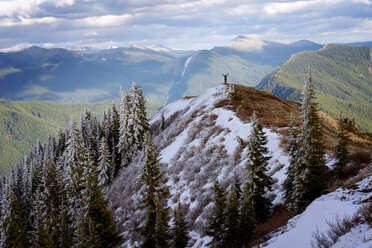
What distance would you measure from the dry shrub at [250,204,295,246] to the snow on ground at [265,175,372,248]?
3.34 meters

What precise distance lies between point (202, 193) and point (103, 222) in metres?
8.87

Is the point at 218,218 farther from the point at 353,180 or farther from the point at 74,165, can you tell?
the point at 74,165

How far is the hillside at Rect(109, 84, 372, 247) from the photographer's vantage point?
21.1 m

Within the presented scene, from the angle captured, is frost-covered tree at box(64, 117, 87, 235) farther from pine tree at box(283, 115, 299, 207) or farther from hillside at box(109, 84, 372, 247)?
pine tree at box(283, 115, 299, 207)

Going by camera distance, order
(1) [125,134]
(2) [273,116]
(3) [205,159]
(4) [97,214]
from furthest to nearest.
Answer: (1) [125,134]
(2) [273,116]
(3) [205,159]
(4) [97,214]

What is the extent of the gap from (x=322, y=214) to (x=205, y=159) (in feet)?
61.8

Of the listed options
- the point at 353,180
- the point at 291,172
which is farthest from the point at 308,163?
the point at 353,180

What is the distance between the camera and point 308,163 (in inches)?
564

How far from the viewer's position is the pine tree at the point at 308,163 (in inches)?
552

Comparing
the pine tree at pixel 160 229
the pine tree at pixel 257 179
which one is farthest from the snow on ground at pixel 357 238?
the pine tree at pixel 160 229

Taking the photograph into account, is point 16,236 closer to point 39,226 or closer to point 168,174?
point 39,226

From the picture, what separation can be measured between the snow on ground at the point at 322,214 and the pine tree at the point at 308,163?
441 cm

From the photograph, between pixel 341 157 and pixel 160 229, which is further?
pixel 160 229

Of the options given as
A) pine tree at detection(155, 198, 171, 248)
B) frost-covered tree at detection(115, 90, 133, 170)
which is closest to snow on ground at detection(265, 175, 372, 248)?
pine tree at detection(155, 198, 171, 248)
